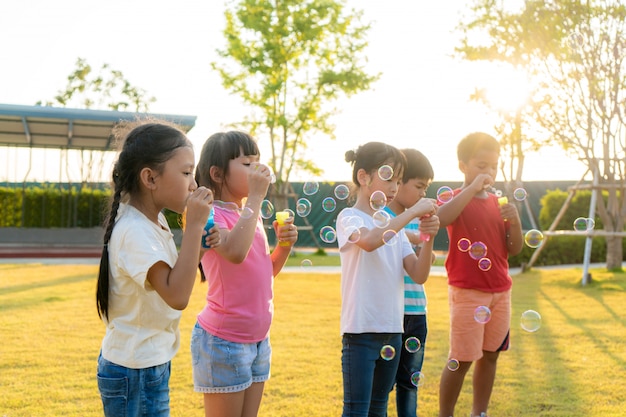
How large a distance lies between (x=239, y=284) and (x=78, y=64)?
86.6 ft

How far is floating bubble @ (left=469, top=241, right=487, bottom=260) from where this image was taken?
3.44 m

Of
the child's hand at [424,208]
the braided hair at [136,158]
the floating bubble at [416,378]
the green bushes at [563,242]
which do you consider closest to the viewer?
the braided hair at [136,158]

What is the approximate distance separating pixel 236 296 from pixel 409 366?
1138mm

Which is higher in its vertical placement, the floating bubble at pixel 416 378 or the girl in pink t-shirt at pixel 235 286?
the girl in pink t-shirt at pixel 235 286

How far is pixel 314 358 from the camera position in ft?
17.4

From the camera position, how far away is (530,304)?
8797mm

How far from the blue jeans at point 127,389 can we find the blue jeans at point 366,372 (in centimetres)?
90

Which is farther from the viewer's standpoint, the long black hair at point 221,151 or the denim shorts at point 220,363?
the long black hair at point 221,151

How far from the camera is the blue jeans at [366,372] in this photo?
2750 mm

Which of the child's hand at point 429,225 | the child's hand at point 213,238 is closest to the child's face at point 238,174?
the child's hand at point 213,238

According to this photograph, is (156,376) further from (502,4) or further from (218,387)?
(502,4)

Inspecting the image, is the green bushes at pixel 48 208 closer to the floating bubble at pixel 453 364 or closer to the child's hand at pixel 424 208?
the floating bubble at pixel 453 364

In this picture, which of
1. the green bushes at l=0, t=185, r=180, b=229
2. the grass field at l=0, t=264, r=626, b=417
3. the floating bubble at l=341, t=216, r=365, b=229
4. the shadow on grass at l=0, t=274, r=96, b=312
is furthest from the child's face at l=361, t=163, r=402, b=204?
the green bushes at l=0, t=185, r=180, b=229

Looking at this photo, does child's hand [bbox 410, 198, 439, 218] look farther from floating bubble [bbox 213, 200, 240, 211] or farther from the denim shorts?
the denim shorts
